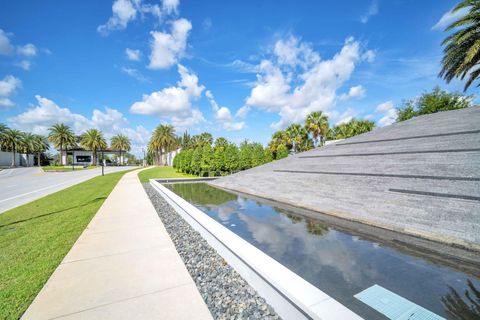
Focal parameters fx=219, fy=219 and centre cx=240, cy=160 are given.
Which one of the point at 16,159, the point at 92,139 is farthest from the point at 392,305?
the point at 16,159

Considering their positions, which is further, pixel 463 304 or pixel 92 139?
pixel 92 139

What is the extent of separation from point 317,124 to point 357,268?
109 feet

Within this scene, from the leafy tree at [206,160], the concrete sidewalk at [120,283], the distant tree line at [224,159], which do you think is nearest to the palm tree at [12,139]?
the distant tree line at [224,159]

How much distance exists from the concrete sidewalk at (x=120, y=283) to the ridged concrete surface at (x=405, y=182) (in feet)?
17.7

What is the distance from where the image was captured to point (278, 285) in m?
2.74

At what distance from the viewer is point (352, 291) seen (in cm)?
312

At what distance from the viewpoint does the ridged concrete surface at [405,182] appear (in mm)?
5207

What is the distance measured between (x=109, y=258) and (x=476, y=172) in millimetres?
9539

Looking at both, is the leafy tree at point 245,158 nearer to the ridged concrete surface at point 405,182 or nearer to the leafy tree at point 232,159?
the leafy tree at point 232,159

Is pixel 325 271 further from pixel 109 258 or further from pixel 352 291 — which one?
pixel 109 258

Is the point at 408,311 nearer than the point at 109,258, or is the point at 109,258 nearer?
the point at 408,311

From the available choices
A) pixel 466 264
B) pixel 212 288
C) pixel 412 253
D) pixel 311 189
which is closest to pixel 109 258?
pixel 212 288

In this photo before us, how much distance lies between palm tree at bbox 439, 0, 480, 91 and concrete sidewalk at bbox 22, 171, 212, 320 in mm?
19834

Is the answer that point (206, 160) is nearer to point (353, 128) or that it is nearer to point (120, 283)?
point (120, 283)
